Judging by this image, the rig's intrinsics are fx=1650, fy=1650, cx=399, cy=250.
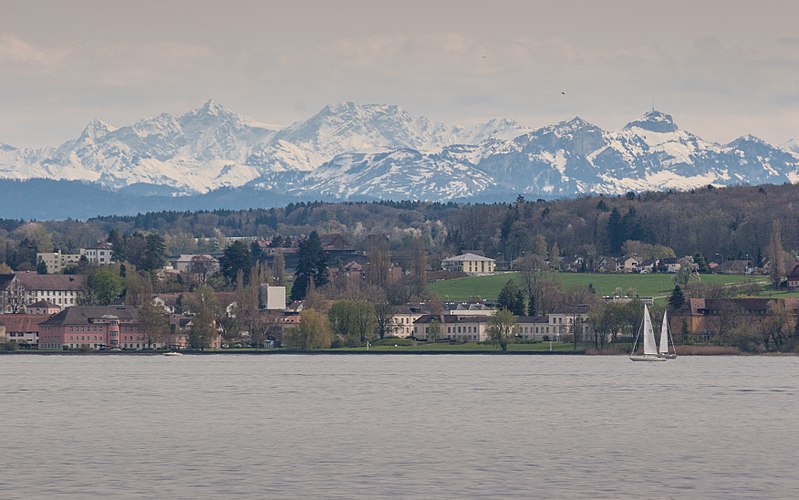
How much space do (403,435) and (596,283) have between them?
115 m

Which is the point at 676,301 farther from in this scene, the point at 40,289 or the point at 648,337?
the point at 40,289

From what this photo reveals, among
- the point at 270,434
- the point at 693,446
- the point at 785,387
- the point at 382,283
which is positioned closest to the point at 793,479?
the point at 693,446

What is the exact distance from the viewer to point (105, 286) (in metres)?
156

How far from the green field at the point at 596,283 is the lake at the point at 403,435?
66833mm

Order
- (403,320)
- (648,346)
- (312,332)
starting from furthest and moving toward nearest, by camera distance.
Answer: (403,320) < (312,332) < (648,346)

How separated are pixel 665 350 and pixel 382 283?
51344mm

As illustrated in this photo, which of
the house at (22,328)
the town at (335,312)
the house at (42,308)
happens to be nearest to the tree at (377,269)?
the town at (335,312)

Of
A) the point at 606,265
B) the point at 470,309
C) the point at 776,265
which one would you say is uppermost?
the point at 606,265

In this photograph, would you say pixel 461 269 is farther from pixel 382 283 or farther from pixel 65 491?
pixel 65 491

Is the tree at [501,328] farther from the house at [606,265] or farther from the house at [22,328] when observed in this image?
the house at [606,265]

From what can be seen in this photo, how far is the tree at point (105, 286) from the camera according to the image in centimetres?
15600

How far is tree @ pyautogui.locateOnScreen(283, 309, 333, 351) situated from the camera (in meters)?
122

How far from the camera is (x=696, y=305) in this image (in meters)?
122

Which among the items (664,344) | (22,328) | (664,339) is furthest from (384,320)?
(664,344)
